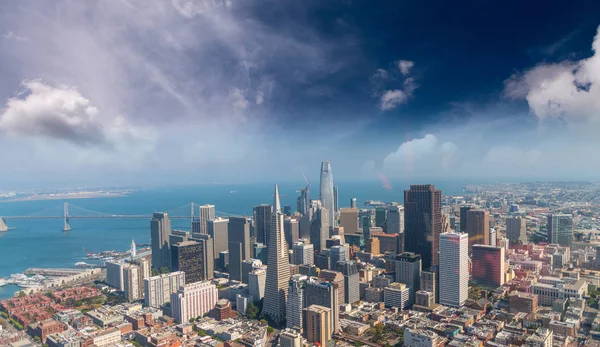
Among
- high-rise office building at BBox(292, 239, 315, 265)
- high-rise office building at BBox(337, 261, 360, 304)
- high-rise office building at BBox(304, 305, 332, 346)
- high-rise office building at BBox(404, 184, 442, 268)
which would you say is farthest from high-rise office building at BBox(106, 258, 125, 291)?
high-rise office building at BBox(404, 184, 442, 268)

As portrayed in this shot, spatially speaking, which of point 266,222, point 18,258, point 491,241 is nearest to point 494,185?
point 491,241

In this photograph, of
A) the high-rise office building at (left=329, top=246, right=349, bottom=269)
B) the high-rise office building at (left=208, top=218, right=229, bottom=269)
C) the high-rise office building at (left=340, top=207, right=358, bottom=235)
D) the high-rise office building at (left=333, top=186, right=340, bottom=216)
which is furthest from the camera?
the high-rise office building at (left=333, top=186, right=340, bottom=216)

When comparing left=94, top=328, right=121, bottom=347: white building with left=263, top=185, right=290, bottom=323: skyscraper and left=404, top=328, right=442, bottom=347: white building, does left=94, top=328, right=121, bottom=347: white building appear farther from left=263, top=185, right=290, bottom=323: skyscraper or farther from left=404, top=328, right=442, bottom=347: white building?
left=404, top=328, right=442, bottom=347: white building

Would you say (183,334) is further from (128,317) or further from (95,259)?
(95,259)

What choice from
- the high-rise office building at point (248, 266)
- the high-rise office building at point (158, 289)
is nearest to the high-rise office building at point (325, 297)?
the high-rise office building at point (248, 266)

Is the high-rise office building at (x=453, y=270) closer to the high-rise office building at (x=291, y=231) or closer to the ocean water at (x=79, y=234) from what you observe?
the ocean water at (x=79, y=234)

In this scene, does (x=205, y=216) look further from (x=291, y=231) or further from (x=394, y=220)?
(x=394, y=220)
